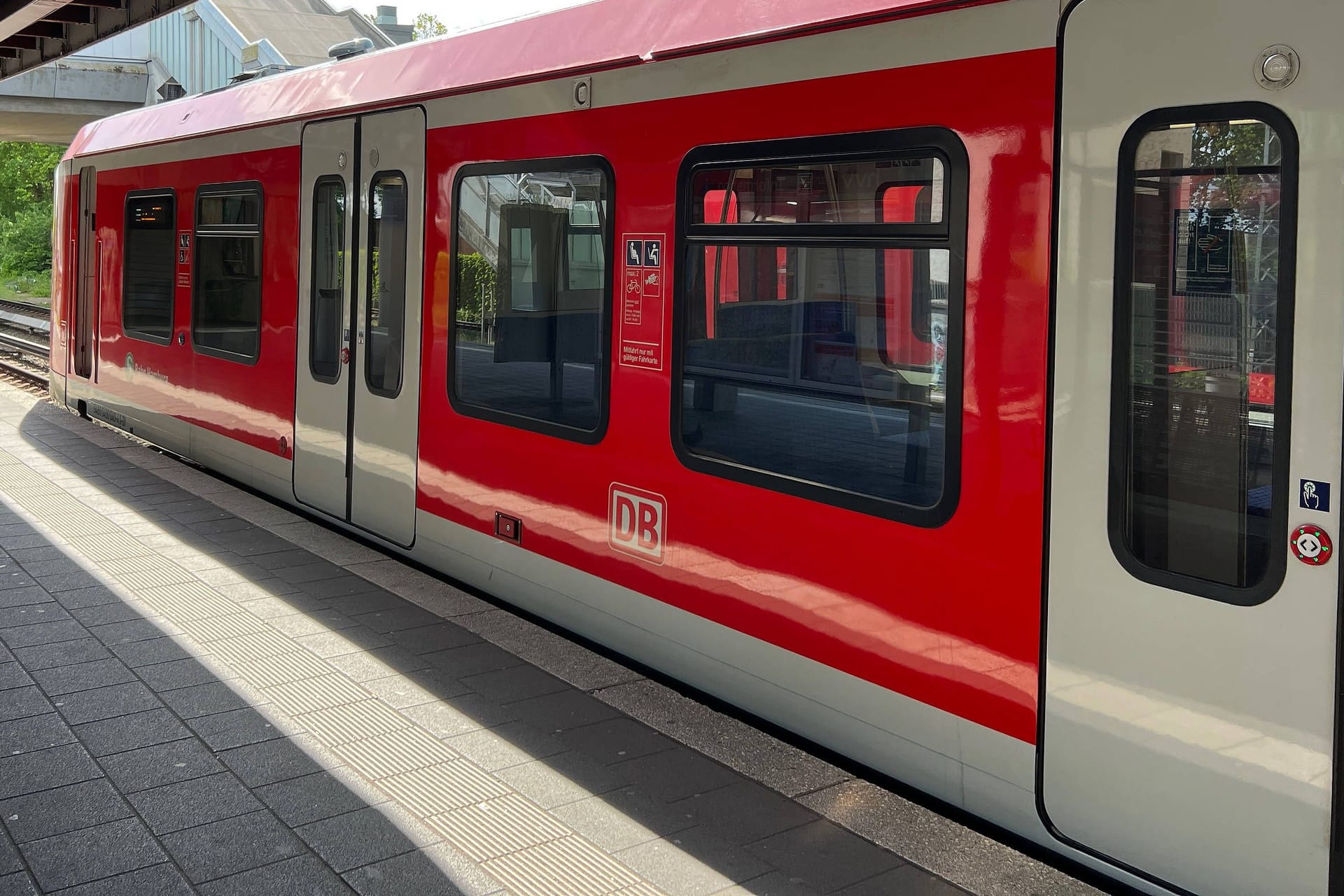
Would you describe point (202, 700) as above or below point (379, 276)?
below

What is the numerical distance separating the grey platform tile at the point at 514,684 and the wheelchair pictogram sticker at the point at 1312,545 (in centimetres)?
304

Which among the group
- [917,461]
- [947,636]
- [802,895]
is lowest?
[802,895]

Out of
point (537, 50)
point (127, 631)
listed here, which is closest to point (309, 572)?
point (127, 631)

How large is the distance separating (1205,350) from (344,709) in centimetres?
341

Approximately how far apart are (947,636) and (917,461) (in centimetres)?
53

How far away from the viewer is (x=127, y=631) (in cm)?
579

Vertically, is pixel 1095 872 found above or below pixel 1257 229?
below

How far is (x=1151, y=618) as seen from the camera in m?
3.23

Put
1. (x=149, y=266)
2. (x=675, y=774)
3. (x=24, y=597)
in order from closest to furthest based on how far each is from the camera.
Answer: (x=675, y=774)
(x=24, y=597)
(x=149, y=266)

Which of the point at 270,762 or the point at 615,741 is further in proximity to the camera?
the point at 615,741

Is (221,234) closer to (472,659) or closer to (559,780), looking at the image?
(472,659)

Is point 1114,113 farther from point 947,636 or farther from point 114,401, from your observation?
point 114,401

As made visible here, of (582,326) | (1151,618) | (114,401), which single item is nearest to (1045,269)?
(1151,618)

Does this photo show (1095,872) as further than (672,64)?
No
